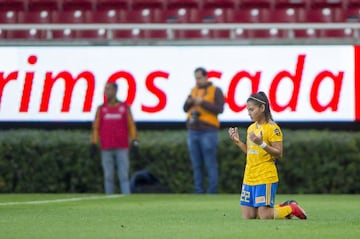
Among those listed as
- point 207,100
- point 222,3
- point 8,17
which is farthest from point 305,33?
point 8,17

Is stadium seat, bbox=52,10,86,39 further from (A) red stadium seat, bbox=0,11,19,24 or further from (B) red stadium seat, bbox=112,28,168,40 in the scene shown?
(B) red stadium seat, bbox=112,28,168,40

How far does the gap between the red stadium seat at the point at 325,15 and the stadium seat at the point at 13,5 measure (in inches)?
229

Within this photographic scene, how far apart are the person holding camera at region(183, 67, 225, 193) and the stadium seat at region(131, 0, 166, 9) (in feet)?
15.3

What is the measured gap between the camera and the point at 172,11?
22234mm

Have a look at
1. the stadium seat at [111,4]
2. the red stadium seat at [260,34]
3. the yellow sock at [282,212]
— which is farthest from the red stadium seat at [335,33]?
the yellow sock at [282,212]

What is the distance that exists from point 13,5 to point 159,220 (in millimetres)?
12703

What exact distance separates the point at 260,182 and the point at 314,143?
28.7ft

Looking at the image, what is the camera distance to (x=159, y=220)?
10500 millimetres

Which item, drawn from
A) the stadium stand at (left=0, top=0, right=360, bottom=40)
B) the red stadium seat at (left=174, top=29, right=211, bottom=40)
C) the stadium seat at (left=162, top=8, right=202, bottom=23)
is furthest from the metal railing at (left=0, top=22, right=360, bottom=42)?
the stadium seat at (left=162, top=8, right=202, bottom=23)

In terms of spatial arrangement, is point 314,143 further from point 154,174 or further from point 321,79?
point 154,174

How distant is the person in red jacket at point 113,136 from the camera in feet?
58.0

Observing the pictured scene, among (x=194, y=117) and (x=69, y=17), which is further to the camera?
(x=69, y=17)

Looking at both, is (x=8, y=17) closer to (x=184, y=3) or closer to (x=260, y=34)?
(x=184, y=3)

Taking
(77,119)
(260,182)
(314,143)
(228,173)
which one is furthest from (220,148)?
(260,182)
